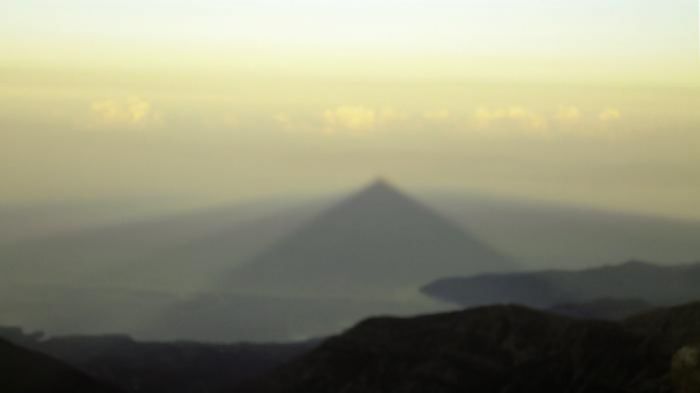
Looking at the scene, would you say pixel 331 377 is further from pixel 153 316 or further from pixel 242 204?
pixel 242 204

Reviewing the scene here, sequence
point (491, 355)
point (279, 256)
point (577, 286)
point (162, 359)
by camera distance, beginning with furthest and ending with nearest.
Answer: point (279, 256) < point (577, 286) < point (162, 359) < point (491, 355)

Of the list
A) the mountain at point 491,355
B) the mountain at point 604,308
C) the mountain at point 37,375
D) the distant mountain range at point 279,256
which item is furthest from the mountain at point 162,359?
the mountain at point 604,308

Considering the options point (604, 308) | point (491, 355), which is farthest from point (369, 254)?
point (491, 355)

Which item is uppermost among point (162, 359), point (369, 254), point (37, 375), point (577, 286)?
point (369, 254)

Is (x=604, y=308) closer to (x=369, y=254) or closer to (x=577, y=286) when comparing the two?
(x=577, y=286)

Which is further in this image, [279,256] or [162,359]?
[279,256]

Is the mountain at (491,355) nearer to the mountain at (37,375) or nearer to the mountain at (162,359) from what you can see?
the mountain at (162,359)

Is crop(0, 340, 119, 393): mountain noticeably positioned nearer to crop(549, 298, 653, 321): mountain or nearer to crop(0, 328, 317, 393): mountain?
crop(0, 328, 317, 393): mountain
